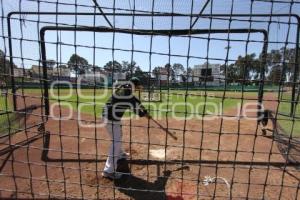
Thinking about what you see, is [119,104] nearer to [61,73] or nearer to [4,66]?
[61,73]

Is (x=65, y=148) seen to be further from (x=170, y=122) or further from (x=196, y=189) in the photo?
(x=170, y=122)

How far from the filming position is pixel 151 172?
6453 millimetres

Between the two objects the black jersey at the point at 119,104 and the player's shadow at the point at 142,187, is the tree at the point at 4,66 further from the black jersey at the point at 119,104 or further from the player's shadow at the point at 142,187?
the player's shadow at the point at 142,187

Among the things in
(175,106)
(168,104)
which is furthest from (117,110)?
(175,106)

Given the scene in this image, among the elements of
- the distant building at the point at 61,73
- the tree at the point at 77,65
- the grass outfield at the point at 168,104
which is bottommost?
the grass outfield at the point at 168,104

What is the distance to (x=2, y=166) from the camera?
6.53 m

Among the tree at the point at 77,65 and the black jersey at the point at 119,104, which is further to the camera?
the black jersey at the point at 119,104

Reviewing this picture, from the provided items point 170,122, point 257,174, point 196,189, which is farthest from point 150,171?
point 170,122

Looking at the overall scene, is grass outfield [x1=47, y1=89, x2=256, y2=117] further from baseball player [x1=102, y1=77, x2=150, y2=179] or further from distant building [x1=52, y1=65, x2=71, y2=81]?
distant building [x1=52, y1=65, x2=71, y2=81]

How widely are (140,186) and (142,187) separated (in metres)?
0.05

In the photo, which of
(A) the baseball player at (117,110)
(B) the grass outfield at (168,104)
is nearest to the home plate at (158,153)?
(B) the grass outfield at (168,104)

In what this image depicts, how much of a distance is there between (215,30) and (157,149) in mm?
3198

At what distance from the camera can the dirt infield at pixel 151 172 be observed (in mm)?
5379

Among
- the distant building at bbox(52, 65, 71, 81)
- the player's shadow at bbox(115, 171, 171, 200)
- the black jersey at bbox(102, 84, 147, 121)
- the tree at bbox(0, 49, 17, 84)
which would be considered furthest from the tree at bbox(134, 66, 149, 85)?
the tree at bbox(0, 49, 17, 84)
